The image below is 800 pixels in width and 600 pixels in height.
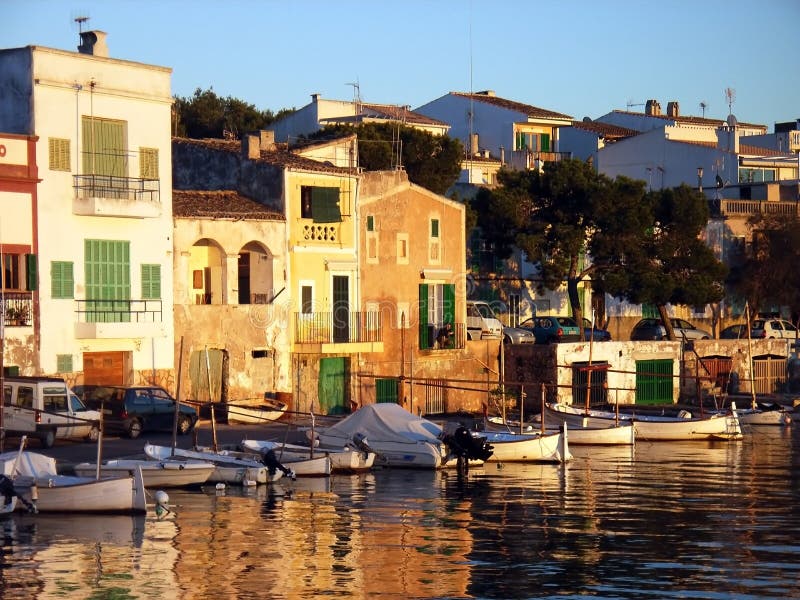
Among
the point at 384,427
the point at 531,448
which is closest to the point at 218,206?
the point at 384,427

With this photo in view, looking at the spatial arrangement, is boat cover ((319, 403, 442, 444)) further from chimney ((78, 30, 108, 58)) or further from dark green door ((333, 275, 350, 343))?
chimney ((78, 30, 108, 58))

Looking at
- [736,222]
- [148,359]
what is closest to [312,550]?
[148,359]


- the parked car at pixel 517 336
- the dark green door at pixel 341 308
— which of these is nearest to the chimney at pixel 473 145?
the parked car at pixel 517 336

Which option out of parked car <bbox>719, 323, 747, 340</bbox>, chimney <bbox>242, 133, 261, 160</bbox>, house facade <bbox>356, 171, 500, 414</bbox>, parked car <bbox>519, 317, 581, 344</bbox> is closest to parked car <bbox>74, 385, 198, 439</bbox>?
house facade <bbox>356, 171, 500, 414</bbox>

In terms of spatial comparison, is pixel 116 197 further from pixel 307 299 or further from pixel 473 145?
pixel 473 145

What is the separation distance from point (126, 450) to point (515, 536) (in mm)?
13457

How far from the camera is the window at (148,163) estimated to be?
4609 cm

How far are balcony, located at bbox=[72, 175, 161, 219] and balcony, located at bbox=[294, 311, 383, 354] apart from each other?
7.62m

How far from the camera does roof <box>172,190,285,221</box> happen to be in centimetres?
4838

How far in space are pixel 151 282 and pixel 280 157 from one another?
356 inches

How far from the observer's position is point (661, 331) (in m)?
67.4

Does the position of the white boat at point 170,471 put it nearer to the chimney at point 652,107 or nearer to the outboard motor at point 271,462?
the outboard motor at point 271,462

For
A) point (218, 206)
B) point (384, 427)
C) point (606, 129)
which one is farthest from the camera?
point (606, 129)

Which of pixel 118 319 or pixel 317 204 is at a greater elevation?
pixel 317 204
